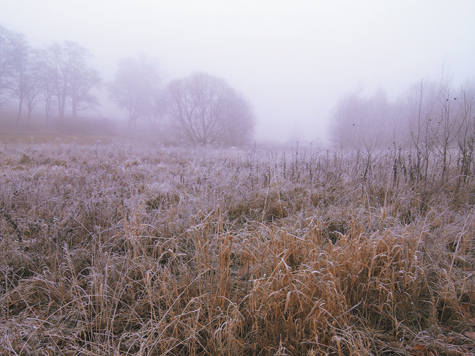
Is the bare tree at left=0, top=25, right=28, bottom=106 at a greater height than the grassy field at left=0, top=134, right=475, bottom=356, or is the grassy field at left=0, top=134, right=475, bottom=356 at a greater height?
the bare tree at left=0, top=25, right=28, bottom=106

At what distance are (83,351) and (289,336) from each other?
4.11ft

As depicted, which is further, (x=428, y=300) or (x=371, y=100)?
(x=371, y=100)

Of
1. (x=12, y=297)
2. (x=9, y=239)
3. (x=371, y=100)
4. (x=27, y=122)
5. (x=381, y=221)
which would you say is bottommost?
(x=12, y=297)

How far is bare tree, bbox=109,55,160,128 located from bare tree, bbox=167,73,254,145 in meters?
17.2

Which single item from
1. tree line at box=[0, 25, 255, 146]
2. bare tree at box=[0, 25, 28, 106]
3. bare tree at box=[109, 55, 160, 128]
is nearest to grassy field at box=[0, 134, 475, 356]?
tree line at box=[0, 25, 255, 146]

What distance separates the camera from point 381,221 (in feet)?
8.21

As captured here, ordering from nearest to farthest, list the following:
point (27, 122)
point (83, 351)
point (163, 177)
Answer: point (83, 351)
point (163, 177)
point (27, 122)

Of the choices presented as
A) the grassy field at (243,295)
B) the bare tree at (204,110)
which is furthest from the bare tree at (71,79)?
the grassy field at (243,295)

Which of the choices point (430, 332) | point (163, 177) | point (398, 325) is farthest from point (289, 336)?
point (163, 177)

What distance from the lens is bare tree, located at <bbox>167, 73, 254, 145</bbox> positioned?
20562 mm

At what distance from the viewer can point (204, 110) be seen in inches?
818

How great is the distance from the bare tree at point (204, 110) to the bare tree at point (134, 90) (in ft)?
56.5

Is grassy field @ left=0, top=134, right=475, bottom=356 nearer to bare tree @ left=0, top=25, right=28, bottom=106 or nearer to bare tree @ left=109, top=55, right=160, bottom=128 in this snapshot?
bare tree @ left=0, top=25, right=28, bottom=106

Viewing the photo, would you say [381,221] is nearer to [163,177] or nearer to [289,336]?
[289,336]
